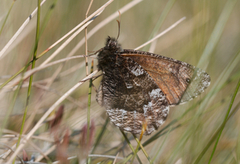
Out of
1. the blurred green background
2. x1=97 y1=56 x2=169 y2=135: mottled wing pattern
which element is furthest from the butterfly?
the blurred green background

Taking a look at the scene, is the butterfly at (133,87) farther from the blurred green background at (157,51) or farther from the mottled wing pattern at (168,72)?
the blurred green background at (157,51)

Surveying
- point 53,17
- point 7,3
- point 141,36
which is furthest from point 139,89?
point 141,36

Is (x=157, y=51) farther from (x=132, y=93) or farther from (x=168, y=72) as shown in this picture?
(x=132, y=93)

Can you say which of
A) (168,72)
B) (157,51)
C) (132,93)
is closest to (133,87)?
(132,93)

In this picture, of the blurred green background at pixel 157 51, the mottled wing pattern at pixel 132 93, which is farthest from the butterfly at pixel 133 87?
the blurred green background at pixel 157 51

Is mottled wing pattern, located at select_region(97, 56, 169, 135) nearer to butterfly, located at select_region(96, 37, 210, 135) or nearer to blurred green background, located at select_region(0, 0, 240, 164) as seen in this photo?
butterfly, located at select_region(96, 37, 210, 135)

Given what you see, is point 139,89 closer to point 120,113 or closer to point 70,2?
point 120,113
